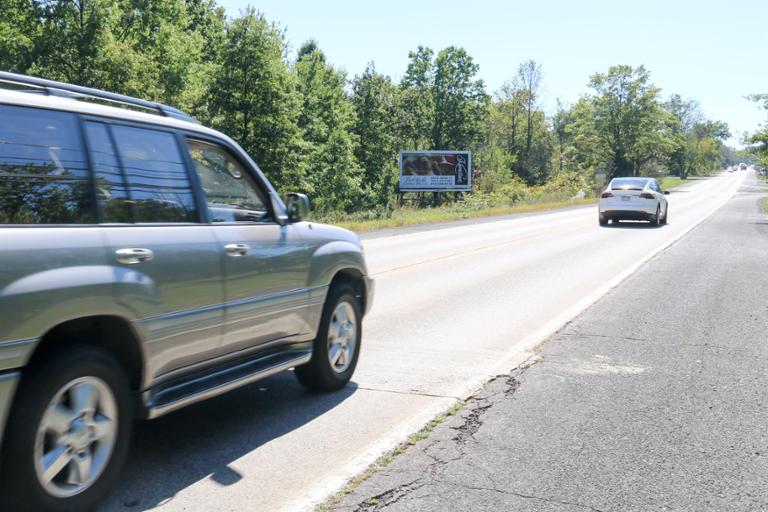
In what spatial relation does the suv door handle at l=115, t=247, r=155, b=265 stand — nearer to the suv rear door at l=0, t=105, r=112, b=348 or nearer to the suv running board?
the suv rear door at l=0, t=105, r=112, b=348

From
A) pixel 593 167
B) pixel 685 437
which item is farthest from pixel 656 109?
pixel 685 437

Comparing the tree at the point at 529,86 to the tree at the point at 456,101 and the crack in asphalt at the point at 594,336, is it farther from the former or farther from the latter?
the crack in asphalt at the point at 594,336

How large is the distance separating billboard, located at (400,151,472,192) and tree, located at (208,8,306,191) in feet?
→ 35.1

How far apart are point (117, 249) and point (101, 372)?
0.59 meters

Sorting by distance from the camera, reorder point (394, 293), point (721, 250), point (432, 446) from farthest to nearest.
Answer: point (721, 250) → point (394, 293) → point (432, 446)

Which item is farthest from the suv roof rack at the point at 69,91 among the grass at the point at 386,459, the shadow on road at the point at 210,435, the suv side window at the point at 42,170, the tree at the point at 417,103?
the tree at the point at 417,103

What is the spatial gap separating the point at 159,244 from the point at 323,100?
61.5m

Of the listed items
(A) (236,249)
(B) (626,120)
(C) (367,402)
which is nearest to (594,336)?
(C) (367,402)

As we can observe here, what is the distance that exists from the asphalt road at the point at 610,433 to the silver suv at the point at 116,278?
120 centimetres

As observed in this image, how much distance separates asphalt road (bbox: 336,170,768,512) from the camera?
389cm

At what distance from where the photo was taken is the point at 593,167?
104 meters

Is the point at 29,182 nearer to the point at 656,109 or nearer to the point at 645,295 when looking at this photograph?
the point at 645,295

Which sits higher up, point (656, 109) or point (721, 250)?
point (656, 109)

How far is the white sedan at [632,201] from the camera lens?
2620 cm
